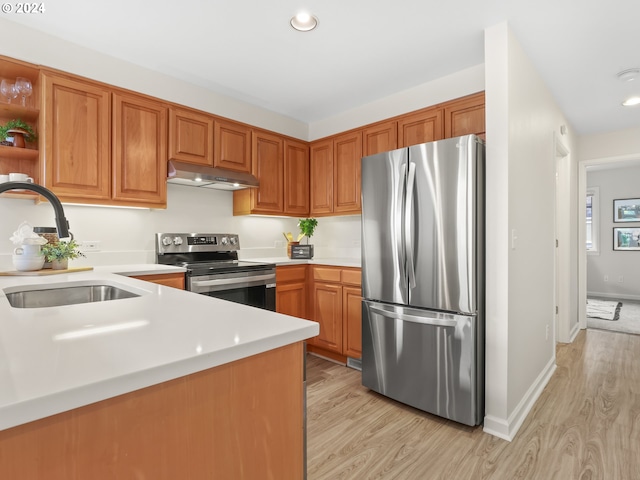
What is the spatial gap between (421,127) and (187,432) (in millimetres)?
2868

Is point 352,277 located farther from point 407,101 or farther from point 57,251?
point 57,251

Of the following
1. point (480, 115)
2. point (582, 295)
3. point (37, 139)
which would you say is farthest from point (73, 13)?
point (582, 295)

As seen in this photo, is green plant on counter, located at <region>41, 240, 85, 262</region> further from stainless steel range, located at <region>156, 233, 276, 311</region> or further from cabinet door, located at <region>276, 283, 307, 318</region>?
cabinet door, located at <region>276, 283, 307, 318</region>

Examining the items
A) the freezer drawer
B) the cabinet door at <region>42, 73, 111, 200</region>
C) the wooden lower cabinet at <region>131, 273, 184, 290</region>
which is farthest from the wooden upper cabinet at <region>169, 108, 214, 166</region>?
the freezer drawer

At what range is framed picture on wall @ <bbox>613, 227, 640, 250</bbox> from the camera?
5.92 metres

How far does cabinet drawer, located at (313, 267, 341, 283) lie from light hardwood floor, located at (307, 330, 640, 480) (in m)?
0.86

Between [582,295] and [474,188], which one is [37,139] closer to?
[474,188]

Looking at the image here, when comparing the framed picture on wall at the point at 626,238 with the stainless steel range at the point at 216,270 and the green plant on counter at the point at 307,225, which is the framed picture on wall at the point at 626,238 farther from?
the stainless steel range at the point at 216,270

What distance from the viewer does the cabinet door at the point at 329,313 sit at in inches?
124

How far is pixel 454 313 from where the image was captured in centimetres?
210

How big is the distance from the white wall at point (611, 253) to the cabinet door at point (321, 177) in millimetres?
5499

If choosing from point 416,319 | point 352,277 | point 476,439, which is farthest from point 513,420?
point 352,277

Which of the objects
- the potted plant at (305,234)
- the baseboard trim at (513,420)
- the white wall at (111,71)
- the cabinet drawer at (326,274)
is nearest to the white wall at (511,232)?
the baseboard trim at (513,420)

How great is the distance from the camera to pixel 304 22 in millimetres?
2113
